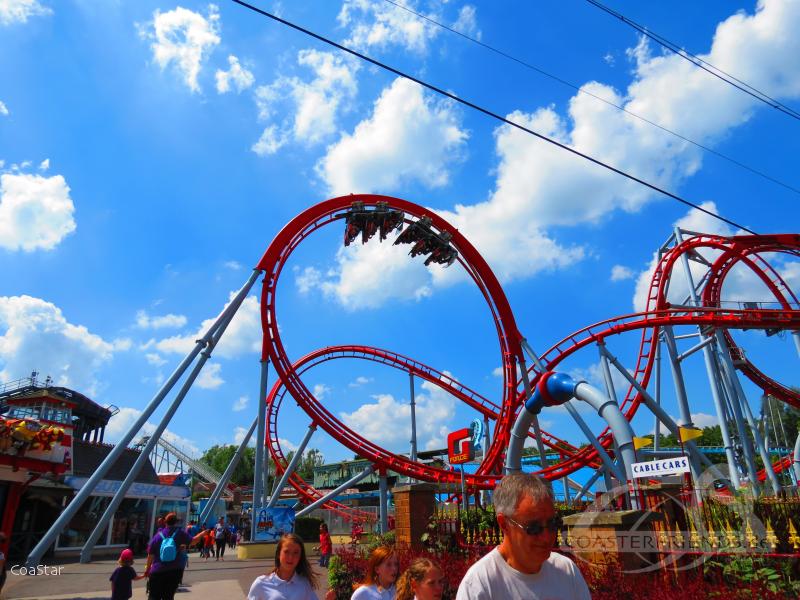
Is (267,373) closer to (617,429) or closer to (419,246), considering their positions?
(419,246)

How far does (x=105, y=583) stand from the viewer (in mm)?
12148

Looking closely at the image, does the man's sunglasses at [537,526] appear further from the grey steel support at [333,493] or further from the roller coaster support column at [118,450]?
the grey steel support at [333,493]

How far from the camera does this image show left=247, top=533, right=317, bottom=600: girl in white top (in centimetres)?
385

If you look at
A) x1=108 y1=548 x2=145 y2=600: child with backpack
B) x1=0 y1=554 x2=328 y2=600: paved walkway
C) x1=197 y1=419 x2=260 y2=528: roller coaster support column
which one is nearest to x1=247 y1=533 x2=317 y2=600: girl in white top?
x1=108 y1=548 x2=145 y2=600: child with backpack

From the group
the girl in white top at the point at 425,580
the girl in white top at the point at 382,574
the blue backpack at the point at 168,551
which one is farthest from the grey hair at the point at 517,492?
the blue backpack at the point at 168,551

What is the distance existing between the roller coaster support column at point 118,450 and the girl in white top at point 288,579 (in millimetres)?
11799

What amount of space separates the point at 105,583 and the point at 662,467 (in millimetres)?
12311

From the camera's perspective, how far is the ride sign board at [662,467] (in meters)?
8.82

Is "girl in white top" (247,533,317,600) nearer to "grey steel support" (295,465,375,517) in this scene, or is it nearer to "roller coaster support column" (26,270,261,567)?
"roller coaster support column" (26,270,261,567)

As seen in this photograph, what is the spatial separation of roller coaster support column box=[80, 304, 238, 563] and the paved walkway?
806mm

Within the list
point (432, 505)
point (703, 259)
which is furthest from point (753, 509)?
point (703, 259)

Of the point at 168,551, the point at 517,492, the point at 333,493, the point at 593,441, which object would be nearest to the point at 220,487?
the point at 333,493

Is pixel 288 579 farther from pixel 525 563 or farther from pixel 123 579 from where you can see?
pixel 123 579

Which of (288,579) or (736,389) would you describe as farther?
(736,389)
